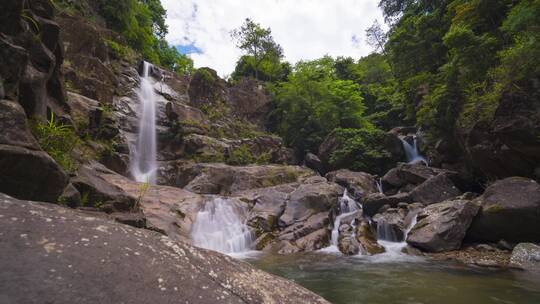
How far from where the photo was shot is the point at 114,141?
16.9 m

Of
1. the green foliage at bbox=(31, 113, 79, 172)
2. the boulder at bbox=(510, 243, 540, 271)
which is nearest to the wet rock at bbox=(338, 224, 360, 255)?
the boulder at bbox=(510, 243, 540, 271)

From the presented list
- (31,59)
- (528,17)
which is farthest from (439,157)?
(31,59)

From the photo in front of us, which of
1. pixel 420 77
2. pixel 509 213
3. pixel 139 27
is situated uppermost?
pixel 139 27

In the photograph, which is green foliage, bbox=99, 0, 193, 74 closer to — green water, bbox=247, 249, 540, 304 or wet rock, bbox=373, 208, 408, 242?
wet rock, bbox=373, 208, 408, 242

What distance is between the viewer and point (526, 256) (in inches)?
393

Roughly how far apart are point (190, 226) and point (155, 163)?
9170 millimetres

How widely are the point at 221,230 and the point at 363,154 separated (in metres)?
15.1

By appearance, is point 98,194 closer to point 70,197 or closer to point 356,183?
point 70,197

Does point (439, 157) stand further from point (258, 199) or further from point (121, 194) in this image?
point (121, 194)

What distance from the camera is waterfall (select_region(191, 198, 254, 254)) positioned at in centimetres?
1290

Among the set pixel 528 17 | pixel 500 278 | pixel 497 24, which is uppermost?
pixel 497 24

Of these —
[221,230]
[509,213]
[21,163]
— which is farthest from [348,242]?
[21,163]

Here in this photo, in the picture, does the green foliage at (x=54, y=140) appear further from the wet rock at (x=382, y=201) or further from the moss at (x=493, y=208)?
the wet rock at (x=382, y=201)

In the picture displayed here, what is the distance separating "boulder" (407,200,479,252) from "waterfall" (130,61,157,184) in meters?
13.4
